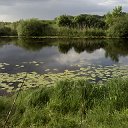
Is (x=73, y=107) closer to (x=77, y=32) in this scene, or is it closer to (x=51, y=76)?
(x=51, y=76)

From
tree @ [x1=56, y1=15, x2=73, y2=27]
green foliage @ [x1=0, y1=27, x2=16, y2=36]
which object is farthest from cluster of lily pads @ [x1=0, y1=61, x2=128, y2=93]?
tree @ [x1=56, y1=15, x2=73, y2=27]

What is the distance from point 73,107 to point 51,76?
5.37 meters

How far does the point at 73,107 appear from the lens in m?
6.65

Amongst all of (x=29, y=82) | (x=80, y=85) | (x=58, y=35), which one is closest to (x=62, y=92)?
(x=80, y=85)

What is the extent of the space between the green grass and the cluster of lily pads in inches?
97.2

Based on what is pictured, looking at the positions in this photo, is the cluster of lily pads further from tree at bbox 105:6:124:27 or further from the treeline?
tree at bbox 105:6:124:27

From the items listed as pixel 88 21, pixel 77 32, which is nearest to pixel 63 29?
pixel 77 32

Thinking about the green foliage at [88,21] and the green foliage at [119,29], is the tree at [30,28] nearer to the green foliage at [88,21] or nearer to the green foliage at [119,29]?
the green foliage at [88,21]

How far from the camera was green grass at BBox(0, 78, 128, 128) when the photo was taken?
5.53 meters

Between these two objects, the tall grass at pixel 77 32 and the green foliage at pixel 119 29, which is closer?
the green foliage at pixel 119 29

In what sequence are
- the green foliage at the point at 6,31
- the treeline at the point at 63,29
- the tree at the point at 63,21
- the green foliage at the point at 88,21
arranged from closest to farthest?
the treeline at the point at 63,29, the green foliage at the point at 6,31, the tree at the point at 63,21, the green foliage at the point at 88,21

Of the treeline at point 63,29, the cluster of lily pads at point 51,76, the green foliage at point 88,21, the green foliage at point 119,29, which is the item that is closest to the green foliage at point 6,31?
the treeline at point 63,29

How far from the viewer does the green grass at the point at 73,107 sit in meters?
5.53

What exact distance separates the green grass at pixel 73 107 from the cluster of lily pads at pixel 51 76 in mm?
2468
